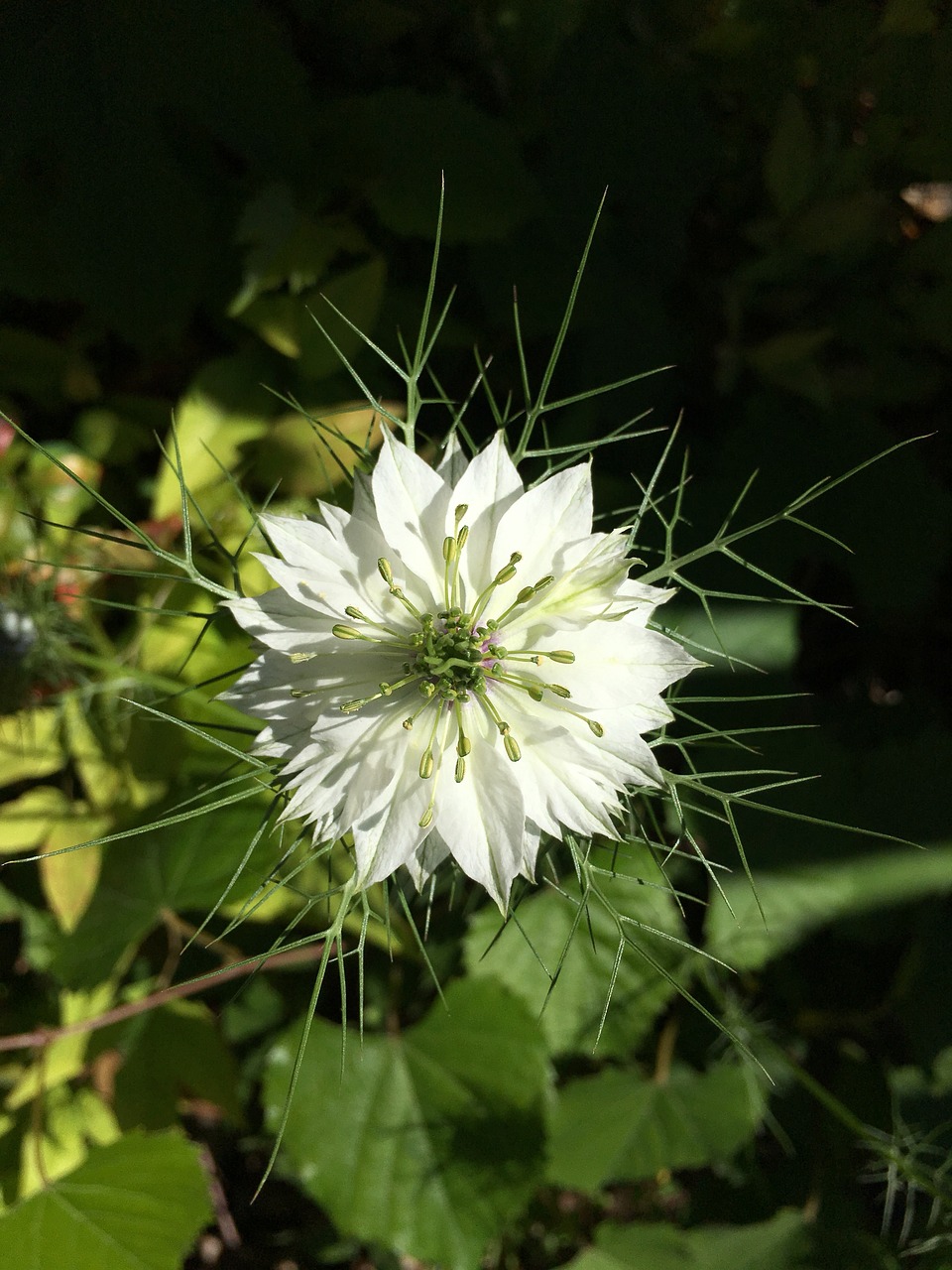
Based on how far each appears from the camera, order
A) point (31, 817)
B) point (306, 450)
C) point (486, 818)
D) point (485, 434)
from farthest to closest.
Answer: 1. point (485, 434)
2. point (31, 817)
3. point (306, 450)
4. point (486, 818)

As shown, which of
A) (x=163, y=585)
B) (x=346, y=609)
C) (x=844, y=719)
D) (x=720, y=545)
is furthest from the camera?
(x=844, y=719)

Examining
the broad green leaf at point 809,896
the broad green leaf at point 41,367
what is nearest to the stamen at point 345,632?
the broad green leaf at point 809,896

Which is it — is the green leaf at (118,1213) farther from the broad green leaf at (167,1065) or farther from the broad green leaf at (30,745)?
the broad green leaf at (30,745)

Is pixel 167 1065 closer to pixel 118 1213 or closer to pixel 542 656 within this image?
pixel 118 1213

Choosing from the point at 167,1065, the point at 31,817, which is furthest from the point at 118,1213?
the point at 31,817

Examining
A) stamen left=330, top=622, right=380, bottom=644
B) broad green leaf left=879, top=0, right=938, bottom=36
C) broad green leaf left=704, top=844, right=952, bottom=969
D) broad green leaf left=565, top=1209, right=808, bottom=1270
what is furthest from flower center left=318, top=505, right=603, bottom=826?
broad green leaf left=879, top=0, right=938, bottom=36

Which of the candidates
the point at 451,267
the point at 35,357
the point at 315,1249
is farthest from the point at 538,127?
the point at 315,1249

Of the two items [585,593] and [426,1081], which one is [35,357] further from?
[426,1081]

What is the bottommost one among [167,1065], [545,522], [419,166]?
[167,1065]
